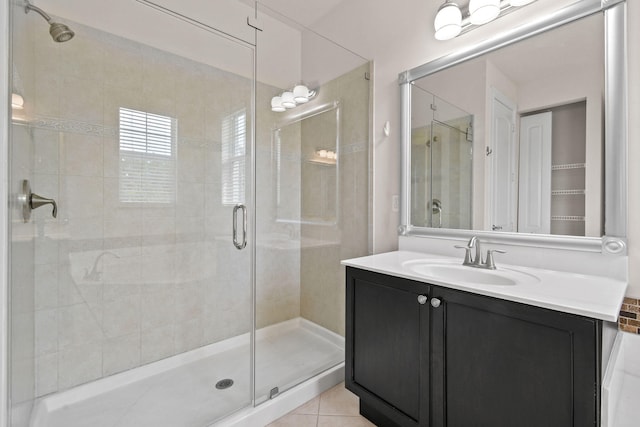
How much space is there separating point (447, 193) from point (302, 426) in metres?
1.45

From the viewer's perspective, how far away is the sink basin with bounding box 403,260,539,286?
1.22 meters

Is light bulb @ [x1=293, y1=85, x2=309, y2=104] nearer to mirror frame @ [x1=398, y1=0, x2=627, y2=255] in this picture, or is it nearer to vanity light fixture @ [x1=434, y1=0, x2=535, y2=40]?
vanity light fixture @ [x1=434, y1=0, x2=535, y2=40]

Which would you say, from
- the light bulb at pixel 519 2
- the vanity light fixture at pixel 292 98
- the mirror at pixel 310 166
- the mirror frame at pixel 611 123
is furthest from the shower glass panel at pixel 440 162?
the vanity light fixture at pixel 292 98

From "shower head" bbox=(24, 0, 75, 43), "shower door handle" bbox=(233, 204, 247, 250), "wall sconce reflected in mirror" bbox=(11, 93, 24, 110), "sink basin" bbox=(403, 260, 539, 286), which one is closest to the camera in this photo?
"wall sconce reflected in mirror" bbox=(11, 93, 24, 110)

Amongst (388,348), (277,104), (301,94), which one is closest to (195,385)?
(388,348)

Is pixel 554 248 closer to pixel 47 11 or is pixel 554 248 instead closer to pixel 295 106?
pixel 295 106

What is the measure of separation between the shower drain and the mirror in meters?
1.08

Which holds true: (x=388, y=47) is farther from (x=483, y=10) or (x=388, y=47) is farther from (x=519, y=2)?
(x=519, y=2)

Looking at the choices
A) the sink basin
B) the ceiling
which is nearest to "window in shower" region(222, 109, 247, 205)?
the ceiling

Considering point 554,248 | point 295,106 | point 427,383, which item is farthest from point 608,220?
point 295,106

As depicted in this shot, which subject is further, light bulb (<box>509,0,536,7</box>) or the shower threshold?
the shower threshold

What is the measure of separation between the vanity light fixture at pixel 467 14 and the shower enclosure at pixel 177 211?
676mm

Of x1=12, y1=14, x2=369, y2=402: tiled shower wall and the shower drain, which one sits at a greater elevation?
x1=12, y1=14, x2=369, y2=402: tiled shower wall

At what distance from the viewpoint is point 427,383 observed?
1183mm
